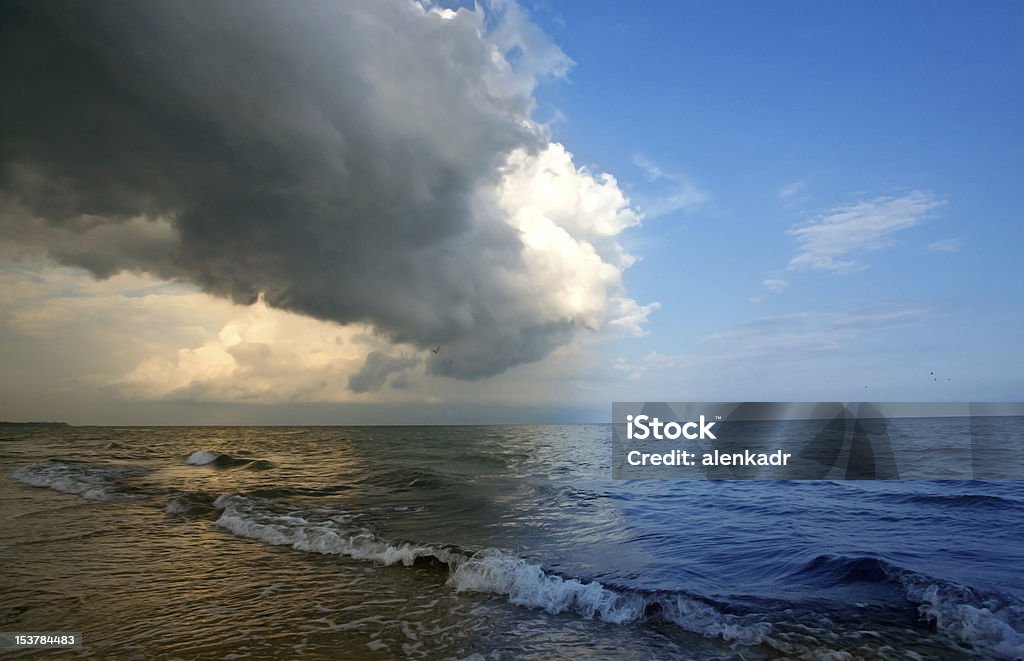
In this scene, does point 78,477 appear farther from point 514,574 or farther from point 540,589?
point 540,589

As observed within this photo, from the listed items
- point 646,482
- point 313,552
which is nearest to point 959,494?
point 646,482

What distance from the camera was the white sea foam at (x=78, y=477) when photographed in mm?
21116

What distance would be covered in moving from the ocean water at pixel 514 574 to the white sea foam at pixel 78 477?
0.34 meters

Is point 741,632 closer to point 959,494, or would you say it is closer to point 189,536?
point 189,536

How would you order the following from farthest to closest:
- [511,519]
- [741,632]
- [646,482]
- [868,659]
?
[646,482]
[511,519]
[741,632]
[868,659]

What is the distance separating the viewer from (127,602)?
8.85 metres

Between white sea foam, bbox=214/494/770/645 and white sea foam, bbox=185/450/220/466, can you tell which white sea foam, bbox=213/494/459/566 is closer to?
white sea foam, bbox=214/494/770/645

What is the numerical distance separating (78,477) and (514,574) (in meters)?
25.7

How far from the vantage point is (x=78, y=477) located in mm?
25438

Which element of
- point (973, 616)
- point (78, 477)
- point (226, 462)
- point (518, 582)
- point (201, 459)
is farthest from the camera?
point (201, 459)

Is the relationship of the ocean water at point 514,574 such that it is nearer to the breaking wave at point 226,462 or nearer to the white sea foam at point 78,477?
the white sea foam at point 78,477

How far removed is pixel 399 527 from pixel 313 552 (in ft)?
9.55

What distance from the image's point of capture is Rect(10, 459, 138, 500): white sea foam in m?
21.1

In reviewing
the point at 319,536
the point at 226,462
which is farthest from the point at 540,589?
the point at 226,462
